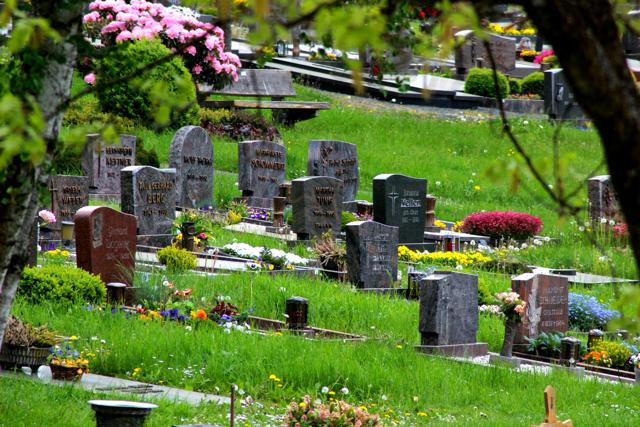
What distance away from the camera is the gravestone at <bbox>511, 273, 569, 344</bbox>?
14625mm

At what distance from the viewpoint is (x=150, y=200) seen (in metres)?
18.7

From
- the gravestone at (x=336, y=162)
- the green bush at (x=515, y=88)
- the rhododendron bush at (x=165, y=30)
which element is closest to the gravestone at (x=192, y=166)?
the gravestone at (x=336, y=162)

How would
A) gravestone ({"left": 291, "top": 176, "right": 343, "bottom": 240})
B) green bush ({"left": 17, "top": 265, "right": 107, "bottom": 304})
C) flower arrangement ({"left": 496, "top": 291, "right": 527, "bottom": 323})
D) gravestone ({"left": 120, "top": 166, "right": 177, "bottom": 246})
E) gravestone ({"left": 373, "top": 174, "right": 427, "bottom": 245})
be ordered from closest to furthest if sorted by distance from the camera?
1. green bush ({"left": 17, "top": 265, "right": 107, "bottom": 304})
2. flower arrangement ({"left": 496, "top": 291, "right": 527, "bottom": 323})
3. gravestone ({"left": 120, "top": 166, "right": 177, "bottom": 246})
4. gravestone ({"left": 291, "top": 176, "right": 343, "bottom": 240})
5. gravestone ({"left": 373, "top": 174, "right": 427, "bottom": 245})

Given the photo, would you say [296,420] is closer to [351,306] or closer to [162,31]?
[351,306]

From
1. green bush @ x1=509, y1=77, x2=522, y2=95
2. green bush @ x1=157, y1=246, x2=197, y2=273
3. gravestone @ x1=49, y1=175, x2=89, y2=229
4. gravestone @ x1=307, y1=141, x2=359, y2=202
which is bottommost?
green bush @ x1=157, y1=246, x2=197, y2=273

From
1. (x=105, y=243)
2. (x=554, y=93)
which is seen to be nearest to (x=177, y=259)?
(x=105, y=243)

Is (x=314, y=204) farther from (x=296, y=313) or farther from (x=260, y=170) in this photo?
(x=296, y=313)

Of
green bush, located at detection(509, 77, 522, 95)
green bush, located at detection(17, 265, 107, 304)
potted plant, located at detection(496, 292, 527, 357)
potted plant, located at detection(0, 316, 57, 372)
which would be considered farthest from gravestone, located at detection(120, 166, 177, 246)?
green bush, located at detection(509, 77, 522, 95)

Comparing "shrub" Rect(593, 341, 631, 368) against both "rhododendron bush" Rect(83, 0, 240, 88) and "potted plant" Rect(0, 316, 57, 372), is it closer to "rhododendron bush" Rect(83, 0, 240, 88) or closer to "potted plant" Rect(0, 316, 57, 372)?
"potted plant" Rect(0, 316, 57, 372)

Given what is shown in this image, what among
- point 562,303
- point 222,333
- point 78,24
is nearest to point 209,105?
point 562,303

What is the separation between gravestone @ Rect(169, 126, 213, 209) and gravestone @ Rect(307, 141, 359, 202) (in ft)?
6.62

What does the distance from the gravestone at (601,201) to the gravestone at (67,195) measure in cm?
992

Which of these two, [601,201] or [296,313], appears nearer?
[296,313]

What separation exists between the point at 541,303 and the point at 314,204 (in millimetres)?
5929
